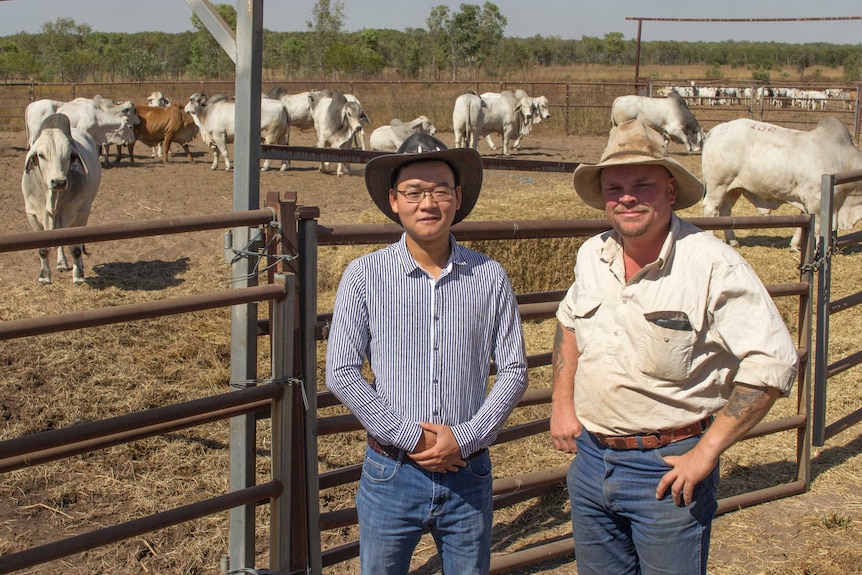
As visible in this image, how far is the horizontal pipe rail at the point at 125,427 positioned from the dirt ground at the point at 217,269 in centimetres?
108

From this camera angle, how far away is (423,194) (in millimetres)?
2391

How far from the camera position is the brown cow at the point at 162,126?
61.2 ft

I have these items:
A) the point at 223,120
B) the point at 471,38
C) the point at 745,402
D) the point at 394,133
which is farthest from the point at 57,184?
the point at 471,38

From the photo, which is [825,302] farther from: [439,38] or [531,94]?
[439,38]

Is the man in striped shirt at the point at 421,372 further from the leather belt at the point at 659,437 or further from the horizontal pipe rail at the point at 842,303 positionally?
the horizontal pipe rail at the point at 842,303

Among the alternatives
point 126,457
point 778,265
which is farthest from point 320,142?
point 126,457

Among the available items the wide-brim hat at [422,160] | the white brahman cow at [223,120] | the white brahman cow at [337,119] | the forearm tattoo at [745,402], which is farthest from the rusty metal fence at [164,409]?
the white brahman cow at [337,119]

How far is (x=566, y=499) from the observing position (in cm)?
443

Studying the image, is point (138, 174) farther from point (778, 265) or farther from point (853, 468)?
point (853, 468)

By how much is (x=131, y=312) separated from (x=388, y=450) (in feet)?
3.06

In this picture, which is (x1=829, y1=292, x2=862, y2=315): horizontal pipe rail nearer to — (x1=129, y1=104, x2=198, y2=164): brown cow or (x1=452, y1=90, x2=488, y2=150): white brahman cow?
(x1=452, y1=90, x2=488, y2=150): white brahman cow

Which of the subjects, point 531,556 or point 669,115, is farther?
point 669,115

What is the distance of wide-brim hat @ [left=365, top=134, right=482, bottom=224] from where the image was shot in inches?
94.3

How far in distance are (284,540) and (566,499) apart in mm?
1854
